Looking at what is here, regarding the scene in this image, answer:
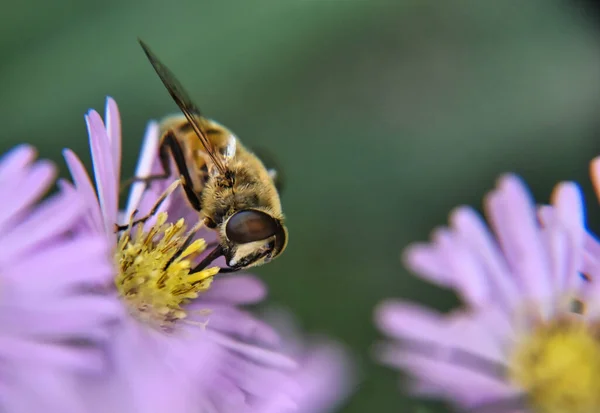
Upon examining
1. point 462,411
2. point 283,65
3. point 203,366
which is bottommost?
point 462,411

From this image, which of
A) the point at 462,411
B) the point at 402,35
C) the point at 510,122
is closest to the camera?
the point at 462,411

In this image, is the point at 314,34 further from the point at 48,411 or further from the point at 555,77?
the point at 48,411

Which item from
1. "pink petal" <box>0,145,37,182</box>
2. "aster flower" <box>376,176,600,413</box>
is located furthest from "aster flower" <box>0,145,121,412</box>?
"aster flower" <box>376,176,600,413</box>

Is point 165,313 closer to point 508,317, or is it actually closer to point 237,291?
point 237,291

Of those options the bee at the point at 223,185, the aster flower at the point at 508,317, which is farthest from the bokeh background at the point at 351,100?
the aster flower at the point at 508,317

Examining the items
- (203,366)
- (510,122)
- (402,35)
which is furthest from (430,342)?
(402,35)

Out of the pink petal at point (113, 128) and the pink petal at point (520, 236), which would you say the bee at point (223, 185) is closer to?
the pink petal at point (113, 128)
